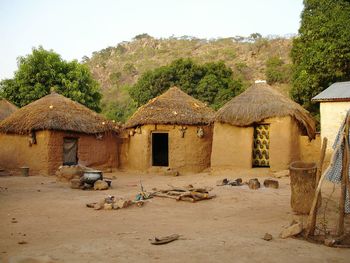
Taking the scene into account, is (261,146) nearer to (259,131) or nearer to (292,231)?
(259,131)

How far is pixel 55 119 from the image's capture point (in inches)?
645

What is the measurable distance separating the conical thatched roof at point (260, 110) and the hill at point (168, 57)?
16.3 meters

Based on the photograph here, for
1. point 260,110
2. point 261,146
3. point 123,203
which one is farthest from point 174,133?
point 123,203

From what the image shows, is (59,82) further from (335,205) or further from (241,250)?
(241,250)

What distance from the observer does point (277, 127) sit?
14.4 metres

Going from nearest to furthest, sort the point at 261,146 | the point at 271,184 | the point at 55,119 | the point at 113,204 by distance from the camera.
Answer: the point at 113,204 → the point at 271,184 → the point at 261,146 → the point at 55,119

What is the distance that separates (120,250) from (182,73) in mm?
23625

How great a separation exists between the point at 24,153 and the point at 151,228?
11.0 metres

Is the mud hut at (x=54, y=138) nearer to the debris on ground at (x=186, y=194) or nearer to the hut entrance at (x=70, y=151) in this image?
the hut entrance at (x=70, y=151)

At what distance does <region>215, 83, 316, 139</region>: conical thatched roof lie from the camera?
14414 millimetres

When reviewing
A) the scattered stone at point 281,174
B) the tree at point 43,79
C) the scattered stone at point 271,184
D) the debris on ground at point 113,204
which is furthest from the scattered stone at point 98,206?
the tree at point 43,79

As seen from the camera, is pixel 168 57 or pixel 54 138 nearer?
pixel 54 138

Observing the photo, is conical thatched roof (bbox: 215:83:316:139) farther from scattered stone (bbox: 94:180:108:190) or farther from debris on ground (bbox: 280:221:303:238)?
debris on ground (bbox: 280:221:303:238)

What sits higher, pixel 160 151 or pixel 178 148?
pixel 178 148
